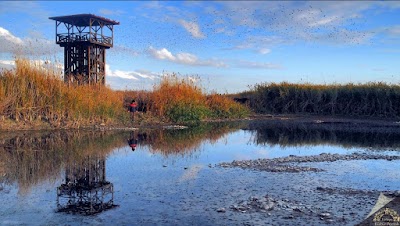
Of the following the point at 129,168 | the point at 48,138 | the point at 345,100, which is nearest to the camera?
the point at 129,168

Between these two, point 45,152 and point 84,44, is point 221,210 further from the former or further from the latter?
point 84,44

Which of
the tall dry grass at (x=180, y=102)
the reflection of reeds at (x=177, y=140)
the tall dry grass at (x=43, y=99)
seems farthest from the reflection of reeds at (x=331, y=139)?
the tall dry grass at (x=43, y=99)

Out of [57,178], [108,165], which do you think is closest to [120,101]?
[108,165]

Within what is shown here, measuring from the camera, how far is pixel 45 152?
441 inches

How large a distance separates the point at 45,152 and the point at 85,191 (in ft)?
15.4

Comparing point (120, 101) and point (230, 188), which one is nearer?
point (230, 188)

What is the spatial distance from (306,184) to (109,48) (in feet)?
103

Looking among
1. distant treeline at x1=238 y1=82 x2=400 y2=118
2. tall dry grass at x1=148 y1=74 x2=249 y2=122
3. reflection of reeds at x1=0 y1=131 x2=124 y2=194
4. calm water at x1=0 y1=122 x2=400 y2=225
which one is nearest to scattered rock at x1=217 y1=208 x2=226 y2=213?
calm water at x1=0 y1=122 x2=400 y2=225

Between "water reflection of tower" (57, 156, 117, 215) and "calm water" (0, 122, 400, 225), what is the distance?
0.05ft

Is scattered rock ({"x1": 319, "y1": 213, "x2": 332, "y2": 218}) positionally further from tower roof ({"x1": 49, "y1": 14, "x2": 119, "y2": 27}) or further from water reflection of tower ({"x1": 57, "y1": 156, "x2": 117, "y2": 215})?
tower roof ({"x1": 49, "y1": 14, "x2": 119, "y2": 27})

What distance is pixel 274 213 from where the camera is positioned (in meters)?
5.85

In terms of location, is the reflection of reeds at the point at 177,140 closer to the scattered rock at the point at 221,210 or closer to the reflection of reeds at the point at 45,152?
the reflection of reeds at the point at 45,152

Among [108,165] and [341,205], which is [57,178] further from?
[341,205]

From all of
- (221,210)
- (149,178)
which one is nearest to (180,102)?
(149,178)
